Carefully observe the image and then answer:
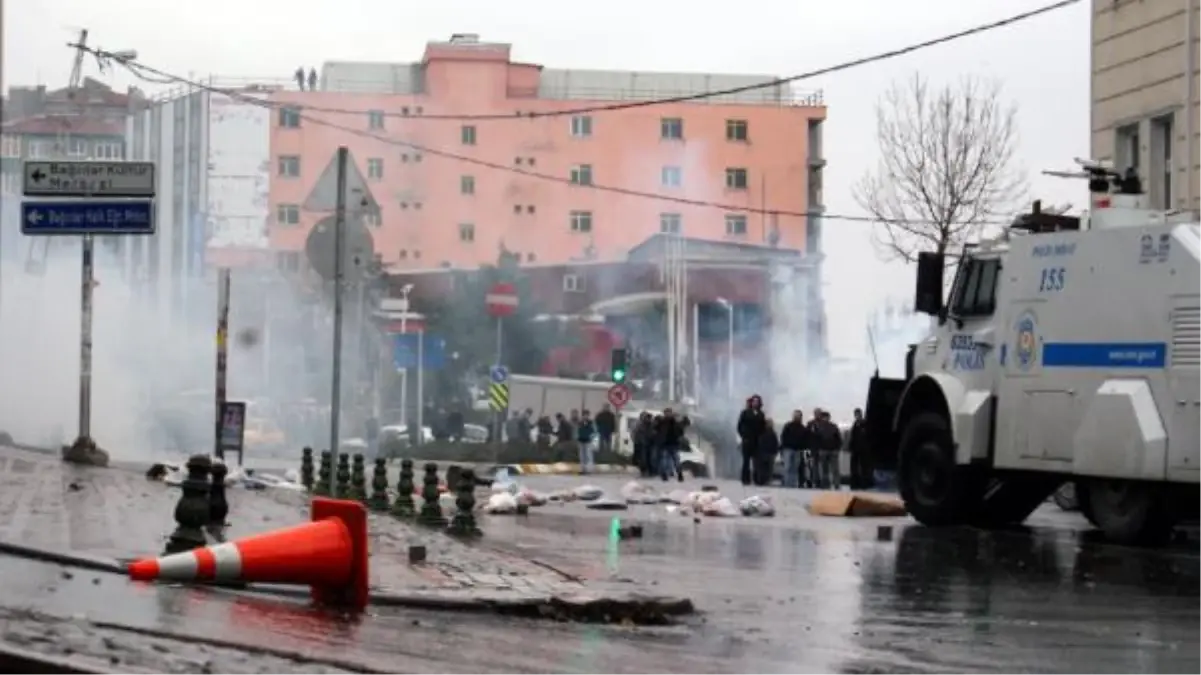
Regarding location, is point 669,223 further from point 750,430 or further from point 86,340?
point 86,340

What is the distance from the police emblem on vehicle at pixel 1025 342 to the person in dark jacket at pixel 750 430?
50.4 ft

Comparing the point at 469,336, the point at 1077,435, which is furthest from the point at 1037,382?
the point at 469,336

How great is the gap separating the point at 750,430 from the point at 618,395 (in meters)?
11.0

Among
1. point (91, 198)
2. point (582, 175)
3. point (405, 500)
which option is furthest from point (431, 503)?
point (582, 175)

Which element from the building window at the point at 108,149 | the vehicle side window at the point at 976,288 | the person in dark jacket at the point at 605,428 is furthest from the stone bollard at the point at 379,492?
the building window at the point at 108,149

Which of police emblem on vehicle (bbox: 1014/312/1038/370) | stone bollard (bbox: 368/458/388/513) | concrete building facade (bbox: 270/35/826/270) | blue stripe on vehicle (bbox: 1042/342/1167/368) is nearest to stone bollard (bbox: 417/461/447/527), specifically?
stone bollard (bbox: 368/458/388/513)

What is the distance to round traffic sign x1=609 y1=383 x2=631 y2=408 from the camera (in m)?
43.6

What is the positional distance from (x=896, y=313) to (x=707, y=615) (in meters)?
41.7

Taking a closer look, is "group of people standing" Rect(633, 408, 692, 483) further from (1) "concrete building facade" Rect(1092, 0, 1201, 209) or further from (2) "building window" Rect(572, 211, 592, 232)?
(2) "building window" Rect(572, 211, 592, 232)

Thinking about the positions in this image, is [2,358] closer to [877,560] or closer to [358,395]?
[358,395]

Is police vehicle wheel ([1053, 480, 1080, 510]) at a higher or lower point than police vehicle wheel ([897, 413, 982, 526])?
lower

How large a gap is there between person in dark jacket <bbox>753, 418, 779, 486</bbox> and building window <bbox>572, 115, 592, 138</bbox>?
2172cm

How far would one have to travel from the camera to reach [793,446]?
32.7 metres

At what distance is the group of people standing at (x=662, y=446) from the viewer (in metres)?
34.5
